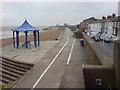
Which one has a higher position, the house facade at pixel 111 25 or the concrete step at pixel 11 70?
the house facade at pixel 111 25

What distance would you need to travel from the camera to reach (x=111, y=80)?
642 centimetres

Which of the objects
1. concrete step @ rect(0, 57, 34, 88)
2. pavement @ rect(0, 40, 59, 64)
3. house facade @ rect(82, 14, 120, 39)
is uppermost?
house facade @ rect(82, 14, 120, 39)

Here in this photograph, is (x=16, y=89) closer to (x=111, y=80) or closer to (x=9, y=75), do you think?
(x=9, y=75)

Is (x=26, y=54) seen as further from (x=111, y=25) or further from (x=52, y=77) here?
(x=111, y=25)

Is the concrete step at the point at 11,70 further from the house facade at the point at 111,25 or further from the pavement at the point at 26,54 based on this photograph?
the house facade at the point at 111,25

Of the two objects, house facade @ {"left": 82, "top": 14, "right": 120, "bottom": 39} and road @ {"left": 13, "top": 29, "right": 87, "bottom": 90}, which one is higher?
house facade @ {"left": 82, "top": 14, "right": 120, "bottom": 39}

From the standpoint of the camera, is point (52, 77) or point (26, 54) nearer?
point (52, 77)

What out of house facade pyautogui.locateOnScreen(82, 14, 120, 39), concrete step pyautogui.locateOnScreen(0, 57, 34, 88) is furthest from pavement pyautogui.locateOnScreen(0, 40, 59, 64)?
house facade pyautogui.locateOnScreen(82, 14, 120, 39)

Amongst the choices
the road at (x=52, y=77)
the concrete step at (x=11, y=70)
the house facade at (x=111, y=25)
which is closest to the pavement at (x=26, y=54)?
the concrete step at (x=11, y=70)

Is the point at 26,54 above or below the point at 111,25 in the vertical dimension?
below

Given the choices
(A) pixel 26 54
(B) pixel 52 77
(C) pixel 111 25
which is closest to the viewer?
(B) pixel 52 77

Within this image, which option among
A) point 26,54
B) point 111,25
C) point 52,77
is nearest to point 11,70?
point 52,77

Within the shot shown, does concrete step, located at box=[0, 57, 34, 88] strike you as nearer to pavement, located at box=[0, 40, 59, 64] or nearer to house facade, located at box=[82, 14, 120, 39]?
pavement, located at box=[0, 40, 59, 64]

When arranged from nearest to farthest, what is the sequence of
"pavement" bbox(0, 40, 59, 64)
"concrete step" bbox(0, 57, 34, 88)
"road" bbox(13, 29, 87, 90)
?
"road" bbox(13, 29, 87, 90) < "concrete step" bbox(0, 57, 34, 88) < "pavement" bbox(0, 40, 59, 64)
